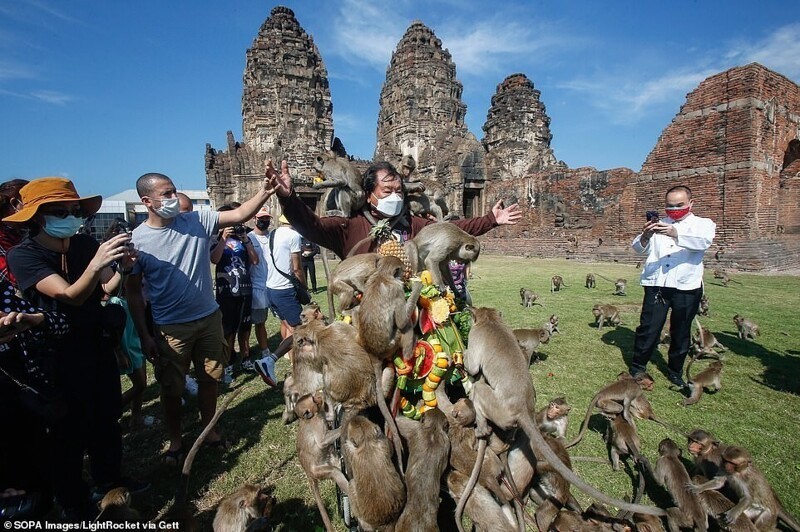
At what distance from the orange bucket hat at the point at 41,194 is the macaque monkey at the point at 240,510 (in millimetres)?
2358

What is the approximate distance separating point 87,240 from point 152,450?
93.3 inches

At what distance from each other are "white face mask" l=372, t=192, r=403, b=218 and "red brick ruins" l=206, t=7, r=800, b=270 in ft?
60.4

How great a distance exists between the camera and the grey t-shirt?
11.5 feet

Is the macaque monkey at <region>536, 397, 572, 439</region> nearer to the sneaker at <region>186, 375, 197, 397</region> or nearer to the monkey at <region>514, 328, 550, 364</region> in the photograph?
the monkey at <region>514, 328, 550, 364</region>

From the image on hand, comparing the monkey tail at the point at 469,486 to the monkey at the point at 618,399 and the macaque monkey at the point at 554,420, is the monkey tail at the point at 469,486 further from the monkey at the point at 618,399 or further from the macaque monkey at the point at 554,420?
the monkey at the point at 618,399

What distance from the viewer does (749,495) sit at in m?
2.72

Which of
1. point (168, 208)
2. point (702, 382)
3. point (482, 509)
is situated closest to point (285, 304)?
point (168, 208)

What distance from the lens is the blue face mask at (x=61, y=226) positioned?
2701 mm

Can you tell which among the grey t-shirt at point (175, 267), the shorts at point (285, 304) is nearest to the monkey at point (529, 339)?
the shorts at point (285, 304)

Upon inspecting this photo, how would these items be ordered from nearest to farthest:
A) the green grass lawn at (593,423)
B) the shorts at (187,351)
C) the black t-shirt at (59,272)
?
the black t-shirt at (59,272)
the green grass lawn at (593,423)
the shorts at (187,351)

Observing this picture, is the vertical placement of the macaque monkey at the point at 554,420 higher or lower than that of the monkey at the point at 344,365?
lower

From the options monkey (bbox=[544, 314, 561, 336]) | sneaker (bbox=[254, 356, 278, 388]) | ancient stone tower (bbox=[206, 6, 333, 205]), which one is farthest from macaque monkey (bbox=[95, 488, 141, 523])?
ancient stone tower (bbox=[206, 6, 333, 205])

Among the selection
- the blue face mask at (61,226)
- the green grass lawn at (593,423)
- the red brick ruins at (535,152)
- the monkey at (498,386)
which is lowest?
the green grass lawn at (593,423)

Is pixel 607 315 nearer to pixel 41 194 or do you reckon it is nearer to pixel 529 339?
pixel 529 339
